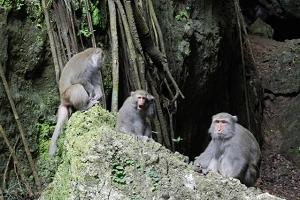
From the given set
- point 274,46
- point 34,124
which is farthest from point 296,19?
point 34,124

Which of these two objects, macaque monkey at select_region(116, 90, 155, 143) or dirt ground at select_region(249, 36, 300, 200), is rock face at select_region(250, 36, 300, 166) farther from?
macaque monkey at select_region(116, 90, 155, 143)

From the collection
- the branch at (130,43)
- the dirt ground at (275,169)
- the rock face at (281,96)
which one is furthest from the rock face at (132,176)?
the rock face at (281,96)

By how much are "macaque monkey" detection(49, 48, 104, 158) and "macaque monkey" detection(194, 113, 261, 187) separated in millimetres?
1470

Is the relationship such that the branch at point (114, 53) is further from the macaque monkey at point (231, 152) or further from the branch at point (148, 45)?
the macaque monkey at point (231, 152)

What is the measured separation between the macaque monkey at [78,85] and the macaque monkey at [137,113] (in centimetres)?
68

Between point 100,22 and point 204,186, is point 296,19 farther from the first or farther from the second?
point 204,186

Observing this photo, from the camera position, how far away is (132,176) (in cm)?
351

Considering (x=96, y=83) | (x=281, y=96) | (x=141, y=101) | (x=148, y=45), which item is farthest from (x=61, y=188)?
(x=281, y=96)

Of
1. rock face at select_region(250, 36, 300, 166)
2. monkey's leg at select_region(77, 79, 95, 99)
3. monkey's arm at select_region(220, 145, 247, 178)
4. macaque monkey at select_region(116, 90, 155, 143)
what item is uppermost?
monkey's leg at select_region(77, 79, 95, 99)

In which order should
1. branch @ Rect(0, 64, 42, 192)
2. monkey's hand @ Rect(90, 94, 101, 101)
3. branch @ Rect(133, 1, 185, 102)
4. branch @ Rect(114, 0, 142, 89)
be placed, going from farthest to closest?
branch @ Rect(133, 1, 185, 102) → branch @ Rect(114, 0, 142, 89) → branch @ Rect(0, 64, 42, 192) → monkey's hand @ Rect(90, 94, 101, 101)

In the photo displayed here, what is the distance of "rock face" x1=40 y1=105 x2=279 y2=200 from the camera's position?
344 cm

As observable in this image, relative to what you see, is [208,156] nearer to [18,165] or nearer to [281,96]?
[18,165]

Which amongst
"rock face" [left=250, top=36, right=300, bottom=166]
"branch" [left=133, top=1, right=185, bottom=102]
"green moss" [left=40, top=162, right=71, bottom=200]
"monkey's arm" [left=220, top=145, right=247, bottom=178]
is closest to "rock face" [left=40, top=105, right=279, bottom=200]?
"green moss" [left=40, top=162, right=71, bottom=200]

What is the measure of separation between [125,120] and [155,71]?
83.0 inches
